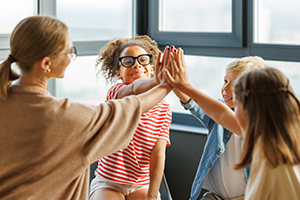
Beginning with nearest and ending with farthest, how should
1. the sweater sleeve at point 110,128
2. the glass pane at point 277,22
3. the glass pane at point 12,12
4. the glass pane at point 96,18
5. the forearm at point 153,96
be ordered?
the sweater sleeve at point 110,128
the forearm at point 153,96
the glass pane at point 12,12
the glass pane at point 277,22
the glass pane at point 96,18

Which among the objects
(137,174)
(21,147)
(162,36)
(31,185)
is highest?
(162,36)

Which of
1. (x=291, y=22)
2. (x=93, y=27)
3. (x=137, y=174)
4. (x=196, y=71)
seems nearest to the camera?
(x=137, y=174)

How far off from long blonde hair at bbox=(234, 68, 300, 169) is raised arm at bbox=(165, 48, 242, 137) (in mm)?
288

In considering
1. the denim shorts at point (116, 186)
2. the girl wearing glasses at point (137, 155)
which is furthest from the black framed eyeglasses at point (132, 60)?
the denim shorts at point (116, 186)

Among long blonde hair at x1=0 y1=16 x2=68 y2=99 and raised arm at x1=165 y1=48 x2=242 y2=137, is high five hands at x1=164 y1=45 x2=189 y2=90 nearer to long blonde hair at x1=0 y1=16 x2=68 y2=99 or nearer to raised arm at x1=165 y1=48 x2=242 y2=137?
raised arm at x1=165 y1=48 x2=242 y2=137

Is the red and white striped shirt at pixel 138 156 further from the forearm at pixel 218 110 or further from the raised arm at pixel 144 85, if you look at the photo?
the forearm at pixel 218 110

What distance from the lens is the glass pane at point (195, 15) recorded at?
261 centimetres

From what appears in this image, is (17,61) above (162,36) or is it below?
below

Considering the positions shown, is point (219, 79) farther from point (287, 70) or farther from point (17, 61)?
point (17, 61)

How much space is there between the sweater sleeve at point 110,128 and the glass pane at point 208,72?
1445 mm

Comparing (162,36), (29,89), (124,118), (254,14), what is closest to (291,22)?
(254,14)

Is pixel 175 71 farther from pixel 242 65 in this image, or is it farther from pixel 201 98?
pixel 242 65

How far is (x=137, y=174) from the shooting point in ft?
6.09

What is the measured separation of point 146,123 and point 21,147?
31.2 inches
